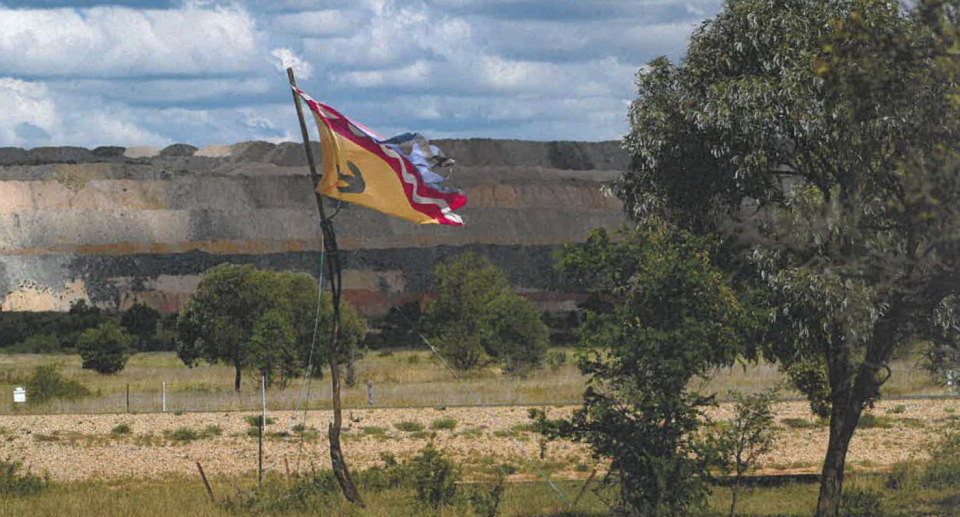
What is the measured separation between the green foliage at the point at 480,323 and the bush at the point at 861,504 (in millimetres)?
34654

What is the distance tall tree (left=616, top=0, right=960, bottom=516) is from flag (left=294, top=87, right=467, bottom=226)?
14.9 feet

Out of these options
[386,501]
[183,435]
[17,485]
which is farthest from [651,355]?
[183,435]

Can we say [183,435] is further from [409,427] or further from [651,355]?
[651,355]

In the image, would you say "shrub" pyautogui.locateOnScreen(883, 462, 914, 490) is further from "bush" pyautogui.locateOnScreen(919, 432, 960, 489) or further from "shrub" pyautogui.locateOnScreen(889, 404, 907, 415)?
"shrub" pyautogui.locateOnScreen(889, 404, 907, 415)

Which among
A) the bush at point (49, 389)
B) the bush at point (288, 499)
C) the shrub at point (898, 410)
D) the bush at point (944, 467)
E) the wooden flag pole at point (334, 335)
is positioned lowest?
the bush at point (49, 389)

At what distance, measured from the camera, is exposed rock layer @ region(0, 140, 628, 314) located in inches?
5472

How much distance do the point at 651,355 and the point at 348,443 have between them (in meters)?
18.3

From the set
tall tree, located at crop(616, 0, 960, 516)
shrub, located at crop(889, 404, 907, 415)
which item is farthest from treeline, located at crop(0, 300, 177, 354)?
tall tree, located at crop(616, 0, 960, 516)

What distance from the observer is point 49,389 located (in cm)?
4684

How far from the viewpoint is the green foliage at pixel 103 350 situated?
61.8 metres

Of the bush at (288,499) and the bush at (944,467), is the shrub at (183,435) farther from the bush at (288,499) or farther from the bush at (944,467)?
the bush at (944,467)

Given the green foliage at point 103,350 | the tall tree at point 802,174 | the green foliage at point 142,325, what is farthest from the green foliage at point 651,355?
the green foliage at point 142,325

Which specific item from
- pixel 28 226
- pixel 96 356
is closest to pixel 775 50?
pixel 96 356

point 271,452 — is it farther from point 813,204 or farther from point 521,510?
point 813,204
